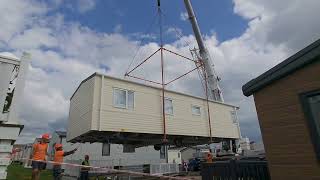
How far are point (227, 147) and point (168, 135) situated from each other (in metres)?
7.75

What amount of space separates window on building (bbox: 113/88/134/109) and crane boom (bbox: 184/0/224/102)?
11.9 m

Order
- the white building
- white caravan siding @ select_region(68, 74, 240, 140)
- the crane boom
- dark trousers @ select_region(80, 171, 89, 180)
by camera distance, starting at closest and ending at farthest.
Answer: the white building, dark trousers @ select_region(80, 171, 89, 180), white caravan siding @ select_region(68, 74, 240, 140), the crane boom

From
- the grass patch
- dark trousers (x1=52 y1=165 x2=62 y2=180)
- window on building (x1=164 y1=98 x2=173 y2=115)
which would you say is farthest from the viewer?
the grass patch

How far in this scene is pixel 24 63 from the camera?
4.79 metres

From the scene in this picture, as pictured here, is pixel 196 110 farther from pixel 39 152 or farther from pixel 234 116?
pixel 39 152

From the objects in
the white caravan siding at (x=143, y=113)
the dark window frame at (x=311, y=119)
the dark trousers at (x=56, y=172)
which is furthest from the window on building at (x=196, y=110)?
the dark window frame at (x=311, y=119)

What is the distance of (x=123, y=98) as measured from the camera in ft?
49.0

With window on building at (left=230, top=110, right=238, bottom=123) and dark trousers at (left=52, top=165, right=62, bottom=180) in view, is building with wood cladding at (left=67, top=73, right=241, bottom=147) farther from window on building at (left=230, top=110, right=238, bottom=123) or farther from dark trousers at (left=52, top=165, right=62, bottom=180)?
dark trousers at (left=52, top=165, right=62, bottom=180)

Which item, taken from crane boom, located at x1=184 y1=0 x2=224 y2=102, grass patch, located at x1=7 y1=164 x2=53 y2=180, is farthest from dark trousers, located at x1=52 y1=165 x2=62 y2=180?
crane boom, located at x1=184 y1=0 x2=224 y2=102

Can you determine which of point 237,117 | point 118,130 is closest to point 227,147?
point 237,117

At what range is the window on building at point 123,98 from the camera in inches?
573

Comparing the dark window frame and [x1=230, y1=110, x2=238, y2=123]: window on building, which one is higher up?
[x1=230, y1=110, x2=238, y2=123]: window on building

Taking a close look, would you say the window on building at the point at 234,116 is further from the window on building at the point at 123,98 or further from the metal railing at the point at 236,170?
the metal railing at the point at 236,170

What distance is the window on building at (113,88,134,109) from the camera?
14.5 metres
